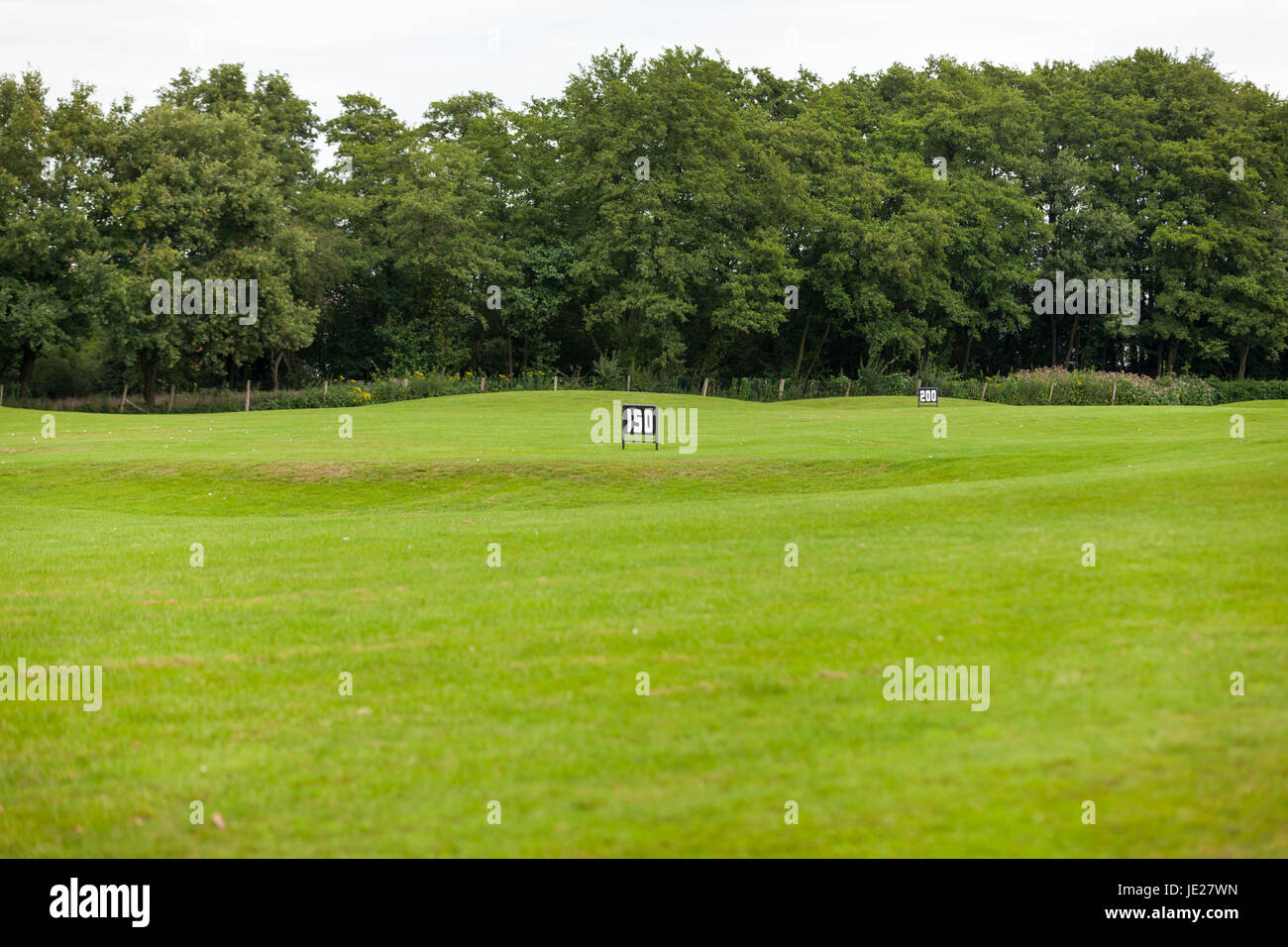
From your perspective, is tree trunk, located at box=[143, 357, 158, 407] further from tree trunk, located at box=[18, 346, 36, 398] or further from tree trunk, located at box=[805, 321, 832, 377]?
tree trunk, located at box=[805, 321, 832, 377]

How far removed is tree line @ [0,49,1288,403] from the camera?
60.3 meters

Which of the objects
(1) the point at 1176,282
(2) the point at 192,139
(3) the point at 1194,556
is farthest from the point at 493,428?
(1) the point at 1176,282

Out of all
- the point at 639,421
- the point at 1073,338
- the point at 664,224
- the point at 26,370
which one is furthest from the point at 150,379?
the point at 1073,338

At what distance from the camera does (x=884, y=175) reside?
7481 cm

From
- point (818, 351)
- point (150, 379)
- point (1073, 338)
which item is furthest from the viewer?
point (818, 351)

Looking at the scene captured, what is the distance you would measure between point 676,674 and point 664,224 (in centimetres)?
5831

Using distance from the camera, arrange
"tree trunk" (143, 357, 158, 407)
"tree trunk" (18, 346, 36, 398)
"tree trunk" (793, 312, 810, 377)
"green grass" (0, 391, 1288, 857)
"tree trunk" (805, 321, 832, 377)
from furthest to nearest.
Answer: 1. "tree trunk" (805, 321, 832, 377)
2. "tree trunk" (793, 312, 810, 377)
3. "tree trunk" (143, 357, 158, 407)
4. "tree trunk" (18, 346, 36, 398)
5. "green grass" (0, 391, 1288, 857)

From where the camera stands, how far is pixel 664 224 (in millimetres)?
66062

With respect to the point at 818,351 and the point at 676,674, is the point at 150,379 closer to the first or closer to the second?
the point at 818,351

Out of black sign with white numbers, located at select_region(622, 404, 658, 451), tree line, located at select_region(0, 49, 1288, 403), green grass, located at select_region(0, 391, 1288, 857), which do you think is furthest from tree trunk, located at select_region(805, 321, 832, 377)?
green grass, located at select_region(0, 391, 1288, 857)

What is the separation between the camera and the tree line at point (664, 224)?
60.3 m

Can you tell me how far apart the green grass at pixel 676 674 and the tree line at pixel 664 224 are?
4303 centimetres

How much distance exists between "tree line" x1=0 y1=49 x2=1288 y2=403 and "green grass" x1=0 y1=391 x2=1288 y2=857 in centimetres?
4303

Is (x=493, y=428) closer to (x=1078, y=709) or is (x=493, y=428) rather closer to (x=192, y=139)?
(x=1078, y=709)
